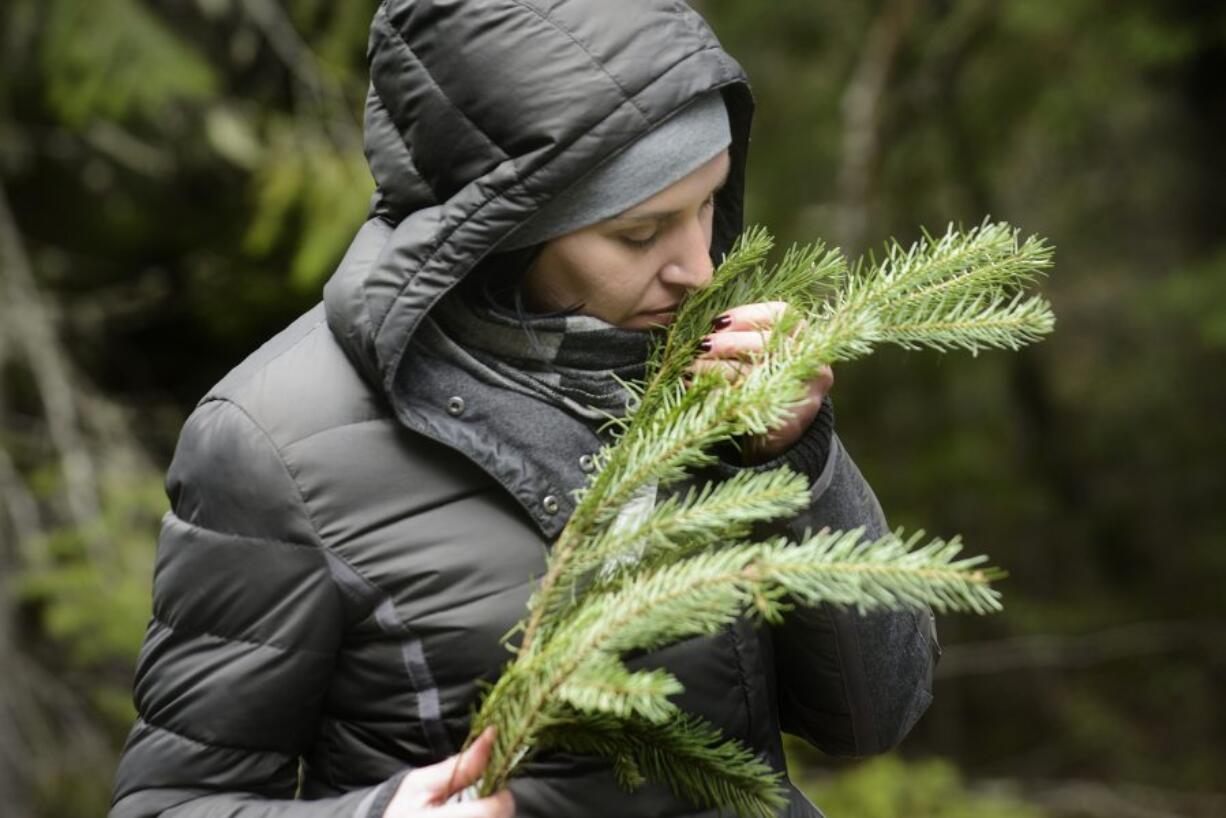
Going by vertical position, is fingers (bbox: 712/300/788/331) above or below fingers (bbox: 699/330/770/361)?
above

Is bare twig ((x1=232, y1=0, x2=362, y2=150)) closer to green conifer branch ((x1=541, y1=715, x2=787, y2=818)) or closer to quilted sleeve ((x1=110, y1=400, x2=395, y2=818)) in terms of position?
quilted sleeve ((x1=110, y1=400, x2=395, y2=818))

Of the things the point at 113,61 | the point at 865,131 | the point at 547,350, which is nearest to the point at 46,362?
the point at 113,61

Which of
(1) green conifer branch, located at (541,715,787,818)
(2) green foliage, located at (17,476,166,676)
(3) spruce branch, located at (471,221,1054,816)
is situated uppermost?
(3) spruce branch, located at (471,221,1054,816)

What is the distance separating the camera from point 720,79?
5.36 feet

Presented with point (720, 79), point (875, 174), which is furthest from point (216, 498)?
point (875, 174)

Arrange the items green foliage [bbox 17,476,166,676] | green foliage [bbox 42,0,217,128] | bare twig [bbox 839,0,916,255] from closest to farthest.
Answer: green foliage [bbox 17,476,166,676]
green foliage [bbox 42,0,217,128]
bare twig [bbox 839,0,916,255]

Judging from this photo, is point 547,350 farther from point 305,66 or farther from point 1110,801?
point 1110,801

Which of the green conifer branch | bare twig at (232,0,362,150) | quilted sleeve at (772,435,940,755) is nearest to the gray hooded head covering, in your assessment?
quilted sleeve at (772,435,940,755)

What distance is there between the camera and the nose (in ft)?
5.44

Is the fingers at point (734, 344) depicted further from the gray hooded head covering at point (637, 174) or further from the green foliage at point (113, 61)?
the green foliage at point (113, 61)

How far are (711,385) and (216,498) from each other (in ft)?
1.91

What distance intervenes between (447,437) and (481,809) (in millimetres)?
429

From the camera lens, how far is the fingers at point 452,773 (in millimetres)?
1387

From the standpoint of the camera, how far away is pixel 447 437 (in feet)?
5.27
